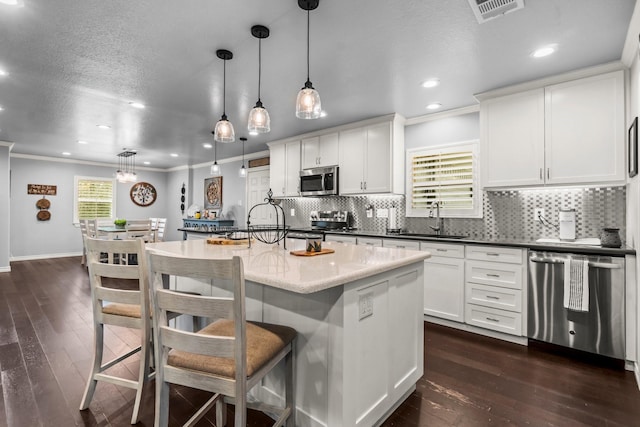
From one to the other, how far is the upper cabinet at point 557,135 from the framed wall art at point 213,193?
6.19 m

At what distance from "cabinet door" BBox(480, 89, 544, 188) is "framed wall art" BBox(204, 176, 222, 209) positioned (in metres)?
6.18

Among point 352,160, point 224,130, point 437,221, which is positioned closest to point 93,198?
point 352,160

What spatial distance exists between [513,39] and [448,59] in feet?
1.58

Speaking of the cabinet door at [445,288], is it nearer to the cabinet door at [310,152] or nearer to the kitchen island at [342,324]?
the kitchen island at [342,324]

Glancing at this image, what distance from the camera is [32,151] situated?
22.6 ft

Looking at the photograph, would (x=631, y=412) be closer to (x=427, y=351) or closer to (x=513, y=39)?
(x=427, y=351)

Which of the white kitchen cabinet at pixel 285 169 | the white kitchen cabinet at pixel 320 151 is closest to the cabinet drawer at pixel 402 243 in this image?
the white kitchen cabinet at pixel 320 151

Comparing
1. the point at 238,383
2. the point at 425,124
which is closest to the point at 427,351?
the point at 238,383

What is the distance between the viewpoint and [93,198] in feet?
27.2

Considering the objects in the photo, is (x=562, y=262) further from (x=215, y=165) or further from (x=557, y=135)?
(x=215, y=165)

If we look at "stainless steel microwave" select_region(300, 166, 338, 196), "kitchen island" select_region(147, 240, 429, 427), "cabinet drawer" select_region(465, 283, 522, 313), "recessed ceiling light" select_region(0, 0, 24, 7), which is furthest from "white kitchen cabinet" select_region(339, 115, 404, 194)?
"recessed ceiling light" select_region(0, 0, 24, 7)

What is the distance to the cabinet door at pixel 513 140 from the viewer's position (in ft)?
10.1

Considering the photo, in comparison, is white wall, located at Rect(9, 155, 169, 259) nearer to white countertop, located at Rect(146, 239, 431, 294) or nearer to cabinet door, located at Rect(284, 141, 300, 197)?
cabinet door, located at Rect(284, 141, 300, 197)

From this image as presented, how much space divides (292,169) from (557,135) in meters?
3.67
